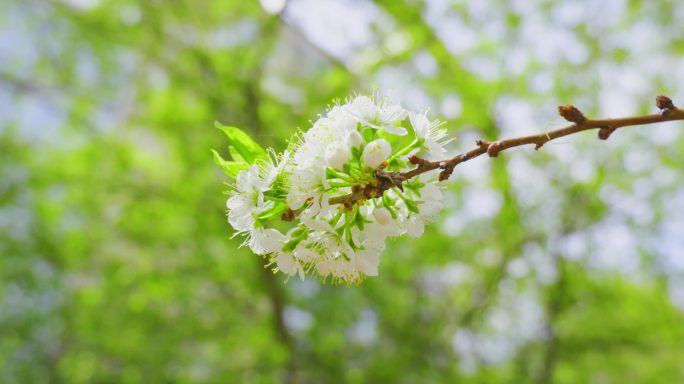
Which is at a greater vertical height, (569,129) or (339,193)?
(339,193)

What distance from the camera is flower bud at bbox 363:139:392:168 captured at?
84cm

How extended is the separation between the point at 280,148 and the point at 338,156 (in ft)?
11.2

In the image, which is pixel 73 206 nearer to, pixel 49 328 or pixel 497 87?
pixel 49 328

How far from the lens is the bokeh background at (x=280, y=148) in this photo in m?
4.44

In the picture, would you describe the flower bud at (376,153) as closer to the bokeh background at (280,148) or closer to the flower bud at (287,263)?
the flower bud at (287,263)

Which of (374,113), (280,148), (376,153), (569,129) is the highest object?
(280,148)

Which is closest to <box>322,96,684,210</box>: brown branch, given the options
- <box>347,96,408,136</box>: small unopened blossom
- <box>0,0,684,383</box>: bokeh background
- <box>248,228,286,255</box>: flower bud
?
<box>347,96,408,136</box>: small unopened blossom

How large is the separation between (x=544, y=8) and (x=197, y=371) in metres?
3.88

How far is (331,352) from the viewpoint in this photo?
462 cm

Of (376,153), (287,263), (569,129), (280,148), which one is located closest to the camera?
(569,129)

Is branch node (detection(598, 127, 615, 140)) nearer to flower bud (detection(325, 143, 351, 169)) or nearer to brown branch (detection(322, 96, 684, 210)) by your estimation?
brown branch (detection(322, 96, 684, 210))

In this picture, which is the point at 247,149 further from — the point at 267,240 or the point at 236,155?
the point at 267,240

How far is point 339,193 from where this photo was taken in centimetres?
92

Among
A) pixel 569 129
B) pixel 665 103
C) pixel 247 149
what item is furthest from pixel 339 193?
pixel 665 103
